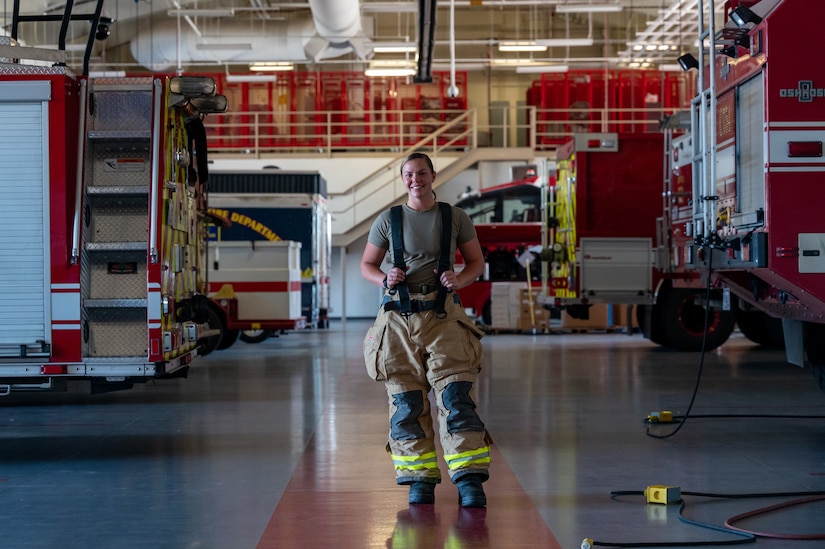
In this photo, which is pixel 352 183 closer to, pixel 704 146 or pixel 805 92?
pixel 704 146

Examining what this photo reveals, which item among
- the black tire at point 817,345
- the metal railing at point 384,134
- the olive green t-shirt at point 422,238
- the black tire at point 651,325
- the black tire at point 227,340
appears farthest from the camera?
the metal railing at point 384,134

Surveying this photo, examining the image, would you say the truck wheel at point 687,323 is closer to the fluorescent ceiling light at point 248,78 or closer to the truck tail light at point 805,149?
the truck tail light at point 805,149

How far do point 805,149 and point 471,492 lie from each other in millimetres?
3892

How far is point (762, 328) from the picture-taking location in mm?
18719

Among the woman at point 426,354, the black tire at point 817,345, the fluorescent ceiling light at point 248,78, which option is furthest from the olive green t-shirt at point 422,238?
the fluorescent ceiling light at point 248,78

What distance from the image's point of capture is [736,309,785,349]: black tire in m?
18.4

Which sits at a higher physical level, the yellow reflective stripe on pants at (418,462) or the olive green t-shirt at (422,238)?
the olive green t-shirt at (422,238)

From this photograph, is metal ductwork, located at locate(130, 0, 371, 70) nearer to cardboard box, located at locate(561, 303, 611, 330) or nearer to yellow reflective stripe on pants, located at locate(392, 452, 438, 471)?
cardboard box, located at locate(561, 303, 611, 330)

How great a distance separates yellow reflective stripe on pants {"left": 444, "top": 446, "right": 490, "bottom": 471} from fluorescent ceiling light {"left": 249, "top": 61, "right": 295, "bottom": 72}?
26.8 metres

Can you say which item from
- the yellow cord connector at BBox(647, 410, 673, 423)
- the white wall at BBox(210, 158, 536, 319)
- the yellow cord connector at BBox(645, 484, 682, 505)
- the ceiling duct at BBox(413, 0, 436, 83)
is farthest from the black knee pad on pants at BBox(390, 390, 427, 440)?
the white wall at BBox(210, 158, 536, 319)

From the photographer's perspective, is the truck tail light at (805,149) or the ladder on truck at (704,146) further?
the ladder on truck at (704,146)

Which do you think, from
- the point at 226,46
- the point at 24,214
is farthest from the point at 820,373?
the point at 226,46

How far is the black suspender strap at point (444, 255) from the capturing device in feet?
20.7

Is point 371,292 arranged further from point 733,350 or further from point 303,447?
point 303,447
